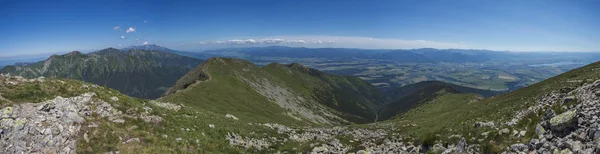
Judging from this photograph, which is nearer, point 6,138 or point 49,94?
point 6,138

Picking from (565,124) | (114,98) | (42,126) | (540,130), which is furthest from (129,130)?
(565,124)

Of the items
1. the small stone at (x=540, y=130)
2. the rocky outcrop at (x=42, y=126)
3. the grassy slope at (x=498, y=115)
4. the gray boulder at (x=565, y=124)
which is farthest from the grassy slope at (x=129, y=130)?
the gray boulder at (x=565, y=124)

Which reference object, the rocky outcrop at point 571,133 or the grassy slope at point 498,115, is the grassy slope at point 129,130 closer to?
the grassy slope at point 498,115

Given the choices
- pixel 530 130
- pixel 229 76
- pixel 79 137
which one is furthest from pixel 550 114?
pixel 229 76

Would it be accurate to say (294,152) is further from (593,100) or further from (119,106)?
(593,100)

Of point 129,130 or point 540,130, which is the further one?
point 129,130

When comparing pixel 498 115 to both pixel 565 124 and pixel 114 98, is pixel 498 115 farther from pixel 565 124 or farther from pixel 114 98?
pixel 114 98

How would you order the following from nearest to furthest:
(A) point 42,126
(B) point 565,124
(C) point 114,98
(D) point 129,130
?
(B) point 565,124 → (A) point 42,126 → (D) point 129,130 → (C) point 114,98

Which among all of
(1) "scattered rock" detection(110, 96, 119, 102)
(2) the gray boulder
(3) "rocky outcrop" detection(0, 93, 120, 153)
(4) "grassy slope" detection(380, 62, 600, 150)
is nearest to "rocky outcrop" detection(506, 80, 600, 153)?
(2) the gray boulder

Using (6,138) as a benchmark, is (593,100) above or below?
above

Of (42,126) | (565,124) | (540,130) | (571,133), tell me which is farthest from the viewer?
(42,126)

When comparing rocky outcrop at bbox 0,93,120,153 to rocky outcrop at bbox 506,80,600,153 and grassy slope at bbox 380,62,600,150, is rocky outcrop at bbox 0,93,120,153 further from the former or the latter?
rocky outcrop at bbox 506,80,600,153
